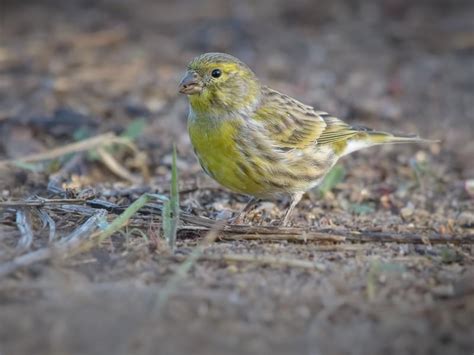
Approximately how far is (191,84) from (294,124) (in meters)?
0.88

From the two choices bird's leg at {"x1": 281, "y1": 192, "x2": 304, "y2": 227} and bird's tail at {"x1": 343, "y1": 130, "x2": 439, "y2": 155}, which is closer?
bird's leg at {"x1": 281, "y1": 192, "x2": 304, "y2": 227}

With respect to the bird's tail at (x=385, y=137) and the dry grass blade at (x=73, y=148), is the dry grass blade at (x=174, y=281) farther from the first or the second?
the bird's tail at (x=385, y=137)

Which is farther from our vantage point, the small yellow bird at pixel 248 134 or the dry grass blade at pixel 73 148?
the dry grass blade at pixel 73 148

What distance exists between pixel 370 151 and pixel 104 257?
3531 mm

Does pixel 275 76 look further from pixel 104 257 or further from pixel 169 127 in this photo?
pixel 104 257

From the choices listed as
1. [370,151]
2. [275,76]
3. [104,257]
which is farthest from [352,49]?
[104,257]

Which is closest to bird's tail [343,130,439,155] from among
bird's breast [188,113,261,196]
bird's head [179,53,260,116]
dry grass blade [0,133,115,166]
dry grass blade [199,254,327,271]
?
bird's head [179,53,260,116]

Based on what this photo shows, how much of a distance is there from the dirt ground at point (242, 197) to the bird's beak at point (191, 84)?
788mm

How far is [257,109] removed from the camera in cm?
520

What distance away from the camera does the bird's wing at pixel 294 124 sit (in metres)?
5.20

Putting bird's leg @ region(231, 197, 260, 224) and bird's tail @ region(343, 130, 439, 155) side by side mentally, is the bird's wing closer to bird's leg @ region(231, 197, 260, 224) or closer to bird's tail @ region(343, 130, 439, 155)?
bird's tail @ region(343, 130, 439, 155)

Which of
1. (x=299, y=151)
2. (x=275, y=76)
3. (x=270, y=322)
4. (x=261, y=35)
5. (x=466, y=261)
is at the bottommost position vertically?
(x=270, y=322)

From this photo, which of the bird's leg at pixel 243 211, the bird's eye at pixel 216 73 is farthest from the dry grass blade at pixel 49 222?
the bird's eye at pixel 216 73

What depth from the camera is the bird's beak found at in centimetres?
486
